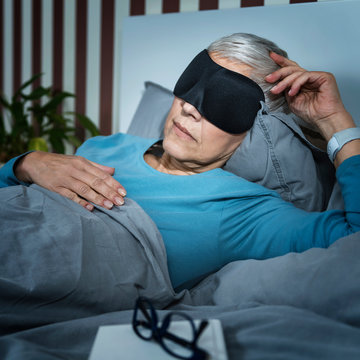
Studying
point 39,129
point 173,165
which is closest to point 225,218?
point 173,165

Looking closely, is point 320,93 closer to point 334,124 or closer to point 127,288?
point 334,124

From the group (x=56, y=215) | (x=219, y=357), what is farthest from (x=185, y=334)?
(x=56, y=215)

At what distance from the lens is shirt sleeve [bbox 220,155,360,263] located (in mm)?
823

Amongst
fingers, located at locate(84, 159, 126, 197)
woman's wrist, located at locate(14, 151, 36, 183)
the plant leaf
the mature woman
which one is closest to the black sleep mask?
the mature woman

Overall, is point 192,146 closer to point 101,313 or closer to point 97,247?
point 97,247

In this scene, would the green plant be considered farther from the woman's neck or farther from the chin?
the chin

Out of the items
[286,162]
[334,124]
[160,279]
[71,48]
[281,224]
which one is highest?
[71,48]

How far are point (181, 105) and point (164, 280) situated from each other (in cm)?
45

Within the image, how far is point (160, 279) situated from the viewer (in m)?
0.83

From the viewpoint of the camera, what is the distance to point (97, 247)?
0.78 m

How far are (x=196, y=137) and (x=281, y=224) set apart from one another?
303 millimetres

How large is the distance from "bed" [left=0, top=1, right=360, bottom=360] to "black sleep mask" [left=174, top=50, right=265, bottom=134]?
54mm

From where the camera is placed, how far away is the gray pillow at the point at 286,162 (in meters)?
0.98

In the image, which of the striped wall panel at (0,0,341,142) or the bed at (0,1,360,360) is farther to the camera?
the striped wall panel at (0,0,341,142)
